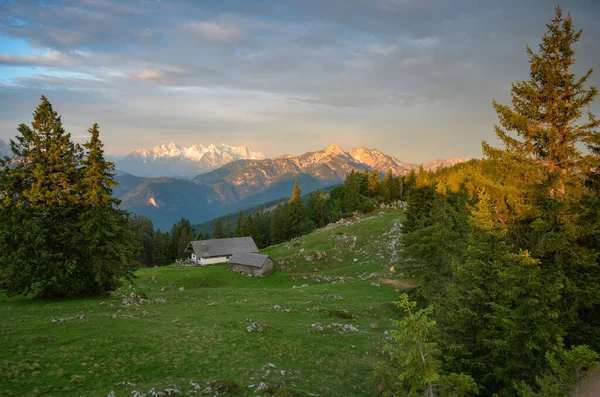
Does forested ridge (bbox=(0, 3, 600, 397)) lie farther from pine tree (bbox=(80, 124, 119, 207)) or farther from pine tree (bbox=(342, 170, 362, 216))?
pine tree (bbox=(342, 170, 362, 216))

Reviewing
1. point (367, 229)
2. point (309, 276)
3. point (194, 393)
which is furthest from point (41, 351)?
point (367, 229)

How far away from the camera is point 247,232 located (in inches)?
4232

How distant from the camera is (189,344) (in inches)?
804

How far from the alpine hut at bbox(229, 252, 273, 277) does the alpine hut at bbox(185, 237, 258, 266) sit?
14.0 meters

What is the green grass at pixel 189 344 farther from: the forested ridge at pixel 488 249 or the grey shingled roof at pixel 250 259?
the grey shingled roof at pixel 250 259

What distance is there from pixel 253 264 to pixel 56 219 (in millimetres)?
37974

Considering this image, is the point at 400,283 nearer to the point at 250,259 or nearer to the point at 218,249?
the point at 250,259

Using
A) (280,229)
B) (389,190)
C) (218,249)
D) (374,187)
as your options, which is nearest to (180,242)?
(280,229)

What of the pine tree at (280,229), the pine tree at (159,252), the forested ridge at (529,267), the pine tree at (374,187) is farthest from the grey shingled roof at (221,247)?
the forested ridge at (529,267)

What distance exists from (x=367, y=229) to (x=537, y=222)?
210 feet

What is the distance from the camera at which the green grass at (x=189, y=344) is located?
15227 millimetres

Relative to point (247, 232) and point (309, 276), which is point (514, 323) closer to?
point (309, 276)

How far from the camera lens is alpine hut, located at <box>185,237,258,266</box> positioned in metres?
79.6

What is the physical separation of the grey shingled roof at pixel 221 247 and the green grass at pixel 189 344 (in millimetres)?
40112
